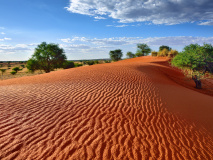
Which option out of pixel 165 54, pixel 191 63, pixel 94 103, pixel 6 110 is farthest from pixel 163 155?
pixel 165 54

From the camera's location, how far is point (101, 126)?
16.1 feet

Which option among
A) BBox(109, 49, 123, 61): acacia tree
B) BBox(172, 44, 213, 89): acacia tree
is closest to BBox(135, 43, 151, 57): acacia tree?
BBox(109, 49, 123, 61): acacia tree

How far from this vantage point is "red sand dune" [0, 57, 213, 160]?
12.4 ft

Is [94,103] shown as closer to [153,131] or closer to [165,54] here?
[153,131]

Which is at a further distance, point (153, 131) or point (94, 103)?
point (94, 103)

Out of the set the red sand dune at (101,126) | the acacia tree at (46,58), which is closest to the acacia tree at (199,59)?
the red sand dune at (101,126)

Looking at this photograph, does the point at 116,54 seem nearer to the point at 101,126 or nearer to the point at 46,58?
the point at 46,58

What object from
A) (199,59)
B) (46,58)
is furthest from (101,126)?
(46,58)

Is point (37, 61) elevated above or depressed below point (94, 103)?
above

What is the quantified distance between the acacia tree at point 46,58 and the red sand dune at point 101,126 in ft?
73.7

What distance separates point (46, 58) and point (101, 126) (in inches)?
1084

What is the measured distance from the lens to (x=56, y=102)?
21.4ft

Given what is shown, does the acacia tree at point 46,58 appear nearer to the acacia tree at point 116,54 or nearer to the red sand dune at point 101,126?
the red sand dune at point 101,126

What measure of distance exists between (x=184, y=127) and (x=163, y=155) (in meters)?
2.09
